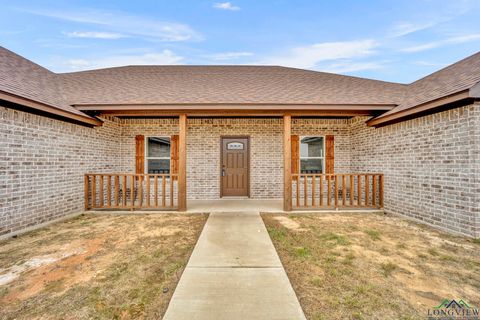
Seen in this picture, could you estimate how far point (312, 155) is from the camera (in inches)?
310

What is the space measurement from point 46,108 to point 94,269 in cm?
393

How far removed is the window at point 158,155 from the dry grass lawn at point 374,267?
4.85 m

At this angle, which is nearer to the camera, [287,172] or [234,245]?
[234,245]

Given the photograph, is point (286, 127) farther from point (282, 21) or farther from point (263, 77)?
point (282, 21)

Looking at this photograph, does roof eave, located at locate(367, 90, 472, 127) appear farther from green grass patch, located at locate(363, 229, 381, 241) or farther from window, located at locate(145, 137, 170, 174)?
window, located at locate(145, 137, 170, 174)

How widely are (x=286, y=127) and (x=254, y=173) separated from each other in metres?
2.47

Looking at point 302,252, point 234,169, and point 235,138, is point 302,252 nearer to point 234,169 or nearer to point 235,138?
point 234,169

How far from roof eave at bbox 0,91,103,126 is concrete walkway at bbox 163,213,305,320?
4432 mm

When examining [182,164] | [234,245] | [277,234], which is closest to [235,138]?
[182,164]

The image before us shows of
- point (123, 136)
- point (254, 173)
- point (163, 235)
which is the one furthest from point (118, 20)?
point (163, 235)

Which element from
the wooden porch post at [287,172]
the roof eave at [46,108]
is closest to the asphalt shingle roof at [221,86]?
the roof eave at [46,108]

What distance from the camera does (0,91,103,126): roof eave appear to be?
3.86 m

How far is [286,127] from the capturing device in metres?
5.82

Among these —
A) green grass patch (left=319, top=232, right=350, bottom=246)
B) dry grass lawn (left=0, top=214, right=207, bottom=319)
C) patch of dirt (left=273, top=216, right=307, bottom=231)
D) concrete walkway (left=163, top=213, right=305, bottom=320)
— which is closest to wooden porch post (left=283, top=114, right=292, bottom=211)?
patch of dirt (left=273, top=216, right=307, bottom=231)
